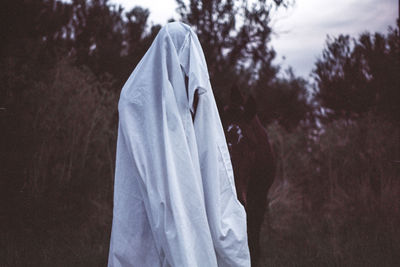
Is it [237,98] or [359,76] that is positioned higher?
[359,76]

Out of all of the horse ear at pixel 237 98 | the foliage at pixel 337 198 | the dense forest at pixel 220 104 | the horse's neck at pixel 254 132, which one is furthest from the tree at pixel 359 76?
the horse ear at pixel 237 98

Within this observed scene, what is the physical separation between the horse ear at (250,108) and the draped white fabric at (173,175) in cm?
200

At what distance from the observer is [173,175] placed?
2.18 meters

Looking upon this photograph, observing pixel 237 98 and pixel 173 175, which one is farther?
pixel 237 98

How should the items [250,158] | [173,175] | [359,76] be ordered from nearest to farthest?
[173,175], [250,158], [359,76]

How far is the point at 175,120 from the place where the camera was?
7.41 feet

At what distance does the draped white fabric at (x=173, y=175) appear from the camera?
2.16 m

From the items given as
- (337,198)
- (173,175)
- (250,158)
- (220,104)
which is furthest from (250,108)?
(337,198)

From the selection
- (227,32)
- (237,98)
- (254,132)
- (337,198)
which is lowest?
(337,198)

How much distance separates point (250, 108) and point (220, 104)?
1.28 feet

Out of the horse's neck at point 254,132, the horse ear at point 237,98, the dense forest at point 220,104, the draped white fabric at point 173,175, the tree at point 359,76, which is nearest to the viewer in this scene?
the draped white fabric at point 173,175

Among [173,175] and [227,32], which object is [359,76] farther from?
[173,175]

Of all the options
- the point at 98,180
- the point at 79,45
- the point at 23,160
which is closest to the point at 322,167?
the point at 98,180

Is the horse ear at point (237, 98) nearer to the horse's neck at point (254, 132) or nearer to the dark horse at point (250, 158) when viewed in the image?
the dark horse at point (250, 158)
